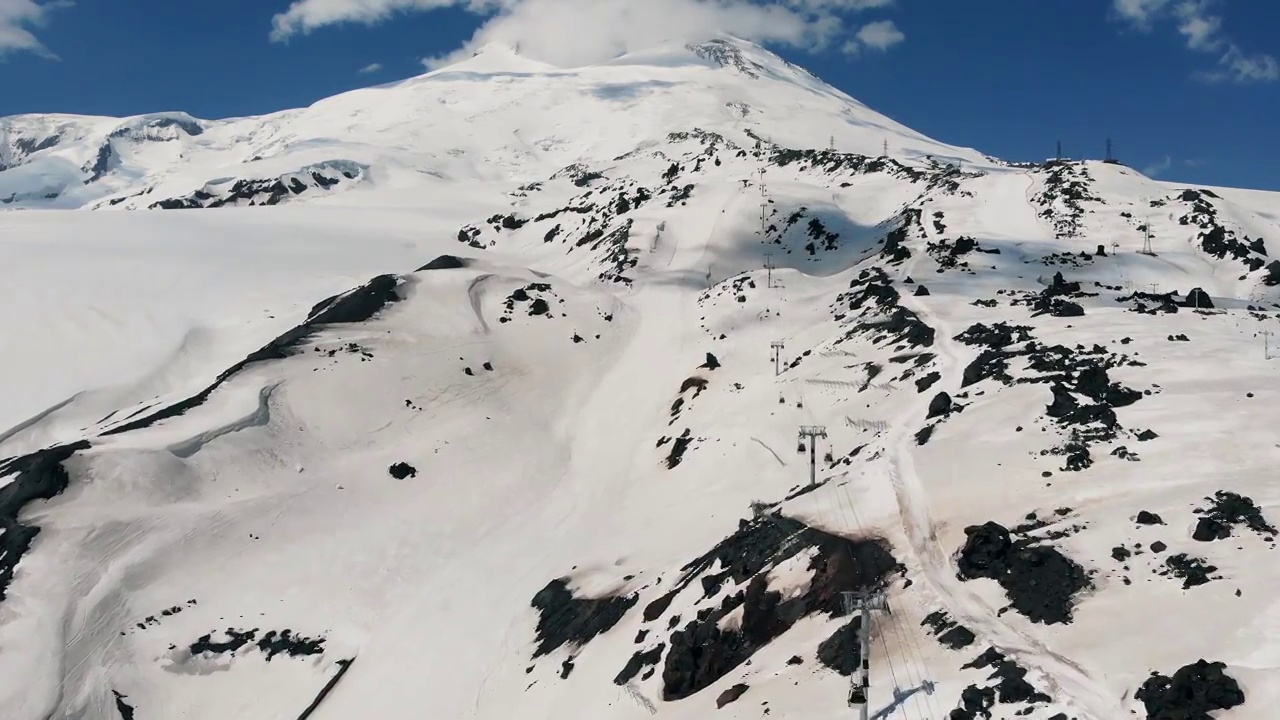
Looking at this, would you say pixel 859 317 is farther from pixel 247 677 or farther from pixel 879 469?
pixel 247 677

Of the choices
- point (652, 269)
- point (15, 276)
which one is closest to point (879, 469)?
point (652, 269)

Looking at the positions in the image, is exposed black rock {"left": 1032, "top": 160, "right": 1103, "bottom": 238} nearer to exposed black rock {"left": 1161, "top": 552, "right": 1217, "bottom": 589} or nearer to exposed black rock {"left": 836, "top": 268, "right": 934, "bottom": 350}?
exposed black rock {"left": 836, "top": 268, "right": 934, "bottom": 350}

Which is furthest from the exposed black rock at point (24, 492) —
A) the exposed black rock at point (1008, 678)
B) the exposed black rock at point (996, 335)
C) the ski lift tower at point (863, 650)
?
the exposed black rock at point (996, 335)

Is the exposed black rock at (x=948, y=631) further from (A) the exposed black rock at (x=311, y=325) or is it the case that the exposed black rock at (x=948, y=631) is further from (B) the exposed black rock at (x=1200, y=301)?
(A) the exposed black rock at (x=311, y=325)

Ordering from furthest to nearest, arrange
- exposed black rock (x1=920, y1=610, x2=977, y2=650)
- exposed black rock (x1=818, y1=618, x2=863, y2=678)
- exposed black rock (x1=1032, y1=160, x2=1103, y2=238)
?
1. exposed black rock (x1=1032, y1=160, x2=1103, y2=238)
2. exposed black rock (x1=818, y1=618, x2=863, y2=678)
3. exposed black rock (x1=920, y1=610, x2=977, y2=650)

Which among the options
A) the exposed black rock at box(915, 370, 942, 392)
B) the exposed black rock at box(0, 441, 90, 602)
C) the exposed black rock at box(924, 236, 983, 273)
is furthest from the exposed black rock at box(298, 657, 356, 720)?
the exposed black rock at box(924, 236, 983, 273)

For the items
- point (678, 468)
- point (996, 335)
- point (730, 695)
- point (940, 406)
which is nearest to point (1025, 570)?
point (730, 695)

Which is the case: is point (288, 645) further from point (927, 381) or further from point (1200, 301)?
point (1200, 301)
